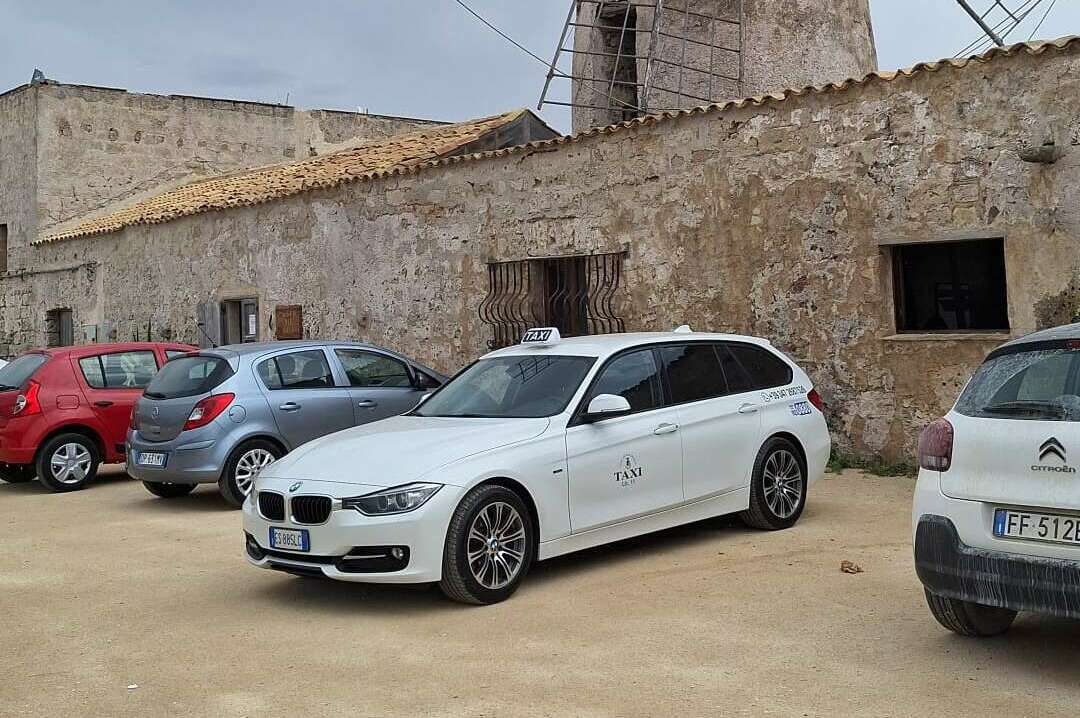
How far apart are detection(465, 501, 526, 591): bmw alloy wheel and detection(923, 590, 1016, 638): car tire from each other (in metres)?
2.23

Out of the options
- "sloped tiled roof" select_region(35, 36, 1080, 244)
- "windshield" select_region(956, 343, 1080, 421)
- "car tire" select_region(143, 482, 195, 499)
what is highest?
"sloped tiled roof" select_region(35, 36, 1080, 244)

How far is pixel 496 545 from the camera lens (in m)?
6.05

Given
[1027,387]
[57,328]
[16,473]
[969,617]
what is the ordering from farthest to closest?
[57,328], [16,473], [969,617], [1027,387]

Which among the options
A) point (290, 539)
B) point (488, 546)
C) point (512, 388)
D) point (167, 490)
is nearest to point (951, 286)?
point (512, 388)

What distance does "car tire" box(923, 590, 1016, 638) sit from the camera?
16.1 feet

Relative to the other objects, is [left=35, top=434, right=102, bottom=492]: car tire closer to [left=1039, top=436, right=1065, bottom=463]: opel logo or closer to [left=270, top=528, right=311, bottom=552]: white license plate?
[left=270, top=528, right=311, bottom=552]: white license plate

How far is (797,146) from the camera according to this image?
36.0 feet

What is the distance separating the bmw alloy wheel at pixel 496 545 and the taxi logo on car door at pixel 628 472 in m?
0.81

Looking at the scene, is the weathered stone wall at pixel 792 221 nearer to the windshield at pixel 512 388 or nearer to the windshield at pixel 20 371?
the windshield at pixel 512 388

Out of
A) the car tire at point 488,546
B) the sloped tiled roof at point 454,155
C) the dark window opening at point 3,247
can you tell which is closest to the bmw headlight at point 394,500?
the car tire at point 488,546

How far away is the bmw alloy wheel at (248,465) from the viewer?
9.62 meters

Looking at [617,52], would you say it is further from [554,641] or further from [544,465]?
[554,641]

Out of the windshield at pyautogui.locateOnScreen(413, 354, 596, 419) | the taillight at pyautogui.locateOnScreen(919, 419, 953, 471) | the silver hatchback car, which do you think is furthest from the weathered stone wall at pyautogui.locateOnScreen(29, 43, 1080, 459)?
the taillight at pyautogui.locateOnScreen(919, 419, 953, 471)

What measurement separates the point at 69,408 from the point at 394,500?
6640 millimetres
